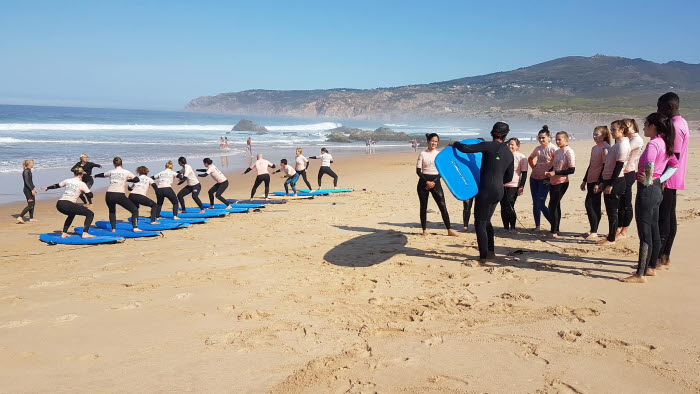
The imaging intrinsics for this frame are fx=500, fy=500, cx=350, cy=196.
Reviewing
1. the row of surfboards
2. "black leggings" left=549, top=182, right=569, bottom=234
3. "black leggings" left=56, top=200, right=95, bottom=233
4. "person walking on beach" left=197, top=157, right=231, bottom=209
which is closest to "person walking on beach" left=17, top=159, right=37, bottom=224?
the row of surfboards

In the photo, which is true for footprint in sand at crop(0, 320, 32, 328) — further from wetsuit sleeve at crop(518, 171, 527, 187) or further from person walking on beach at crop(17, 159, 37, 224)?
wetsuit sleeve at crop(518, 171, 527, 187)

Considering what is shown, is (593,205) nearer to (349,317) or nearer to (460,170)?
(460,170)

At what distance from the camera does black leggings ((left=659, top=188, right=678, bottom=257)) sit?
591 centimetres

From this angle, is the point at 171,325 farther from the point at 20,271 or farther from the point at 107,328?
the point at 20,271

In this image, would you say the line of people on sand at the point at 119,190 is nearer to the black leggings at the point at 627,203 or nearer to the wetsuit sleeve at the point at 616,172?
the wetsuit sleeve at the point at 616,172

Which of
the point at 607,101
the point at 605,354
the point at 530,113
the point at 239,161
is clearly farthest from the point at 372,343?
the point at 607,101

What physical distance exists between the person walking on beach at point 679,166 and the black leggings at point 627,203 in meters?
1.59

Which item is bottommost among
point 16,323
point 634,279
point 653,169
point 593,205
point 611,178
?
point 16,323

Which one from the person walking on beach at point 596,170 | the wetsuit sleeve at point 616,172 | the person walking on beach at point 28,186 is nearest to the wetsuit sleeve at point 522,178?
the person walking on beach at point 596,170

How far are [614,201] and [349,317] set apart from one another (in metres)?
4.79

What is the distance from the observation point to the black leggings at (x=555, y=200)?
816 centimetres

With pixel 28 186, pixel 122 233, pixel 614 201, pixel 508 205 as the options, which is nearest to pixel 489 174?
pixel 508 205

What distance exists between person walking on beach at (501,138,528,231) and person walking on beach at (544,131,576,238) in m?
0.58

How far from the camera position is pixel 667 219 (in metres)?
5.99
